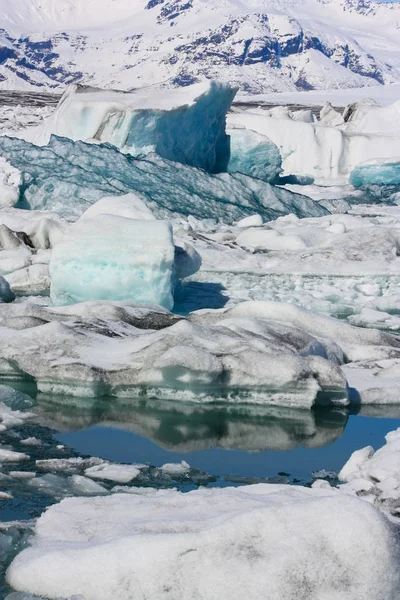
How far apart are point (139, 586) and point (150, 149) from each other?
13951mm

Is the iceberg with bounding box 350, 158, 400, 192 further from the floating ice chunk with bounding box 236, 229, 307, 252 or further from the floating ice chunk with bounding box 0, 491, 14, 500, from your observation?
the floating ice chunk with bounding box 0, 491, 14, 500

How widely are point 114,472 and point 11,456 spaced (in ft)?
1.64

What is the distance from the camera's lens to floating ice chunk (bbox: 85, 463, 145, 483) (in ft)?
13.1

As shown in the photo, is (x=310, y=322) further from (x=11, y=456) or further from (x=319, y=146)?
(x=319, y=146)

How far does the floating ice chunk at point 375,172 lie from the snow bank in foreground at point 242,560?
19.1 meters

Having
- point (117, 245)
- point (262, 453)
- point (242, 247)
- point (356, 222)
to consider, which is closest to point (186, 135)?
point (356, 222)

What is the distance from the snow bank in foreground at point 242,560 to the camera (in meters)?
2.63

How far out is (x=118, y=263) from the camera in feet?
26.7

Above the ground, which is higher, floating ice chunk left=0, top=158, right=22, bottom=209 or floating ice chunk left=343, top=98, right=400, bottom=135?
floating ice chunk left=0, top=158, right=22, bottom=209

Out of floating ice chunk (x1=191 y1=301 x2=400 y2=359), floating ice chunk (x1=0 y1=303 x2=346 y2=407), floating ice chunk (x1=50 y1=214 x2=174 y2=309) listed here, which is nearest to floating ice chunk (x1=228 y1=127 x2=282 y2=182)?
floating ice chunk (x1=50 y1=214 x2=174 y2=309)

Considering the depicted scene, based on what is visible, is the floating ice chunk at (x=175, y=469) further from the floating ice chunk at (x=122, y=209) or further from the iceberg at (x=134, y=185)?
the iceberg at (x=134, y=185)

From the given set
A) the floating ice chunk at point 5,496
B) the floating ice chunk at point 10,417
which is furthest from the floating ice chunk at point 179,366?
the floating ice chunk at point 5,496

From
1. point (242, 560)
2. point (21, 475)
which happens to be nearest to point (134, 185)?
point (21, 475)

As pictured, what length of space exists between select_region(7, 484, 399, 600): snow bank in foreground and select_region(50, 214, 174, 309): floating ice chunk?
5237 millimetres
